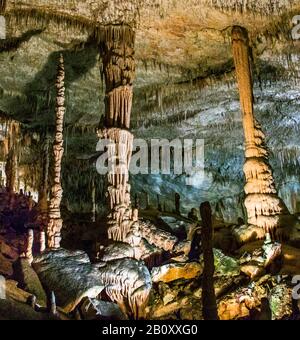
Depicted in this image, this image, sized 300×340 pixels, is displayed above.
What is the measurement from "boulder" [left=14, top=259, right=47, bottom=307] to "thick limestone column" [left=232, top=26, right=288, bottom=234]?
5.21 metres

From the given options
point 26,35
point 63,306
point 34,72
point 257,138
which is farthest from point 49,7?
point 63,306

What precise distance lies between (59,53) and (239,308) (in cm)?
784

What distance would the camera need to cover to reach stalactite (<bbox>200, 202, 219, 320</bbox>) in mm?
6891

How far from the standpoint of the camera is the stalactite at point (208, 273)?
22.6ft

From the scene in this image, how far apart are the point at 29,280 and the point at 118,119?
3876 millimetres

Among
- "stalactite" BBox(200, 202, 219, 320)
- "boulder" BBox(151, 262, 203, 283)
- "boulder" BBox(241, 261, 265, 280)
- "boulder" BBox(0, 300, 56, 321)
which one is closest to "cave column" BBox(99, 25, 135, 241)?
"boulder" BBox(151, 262, 203, 283)

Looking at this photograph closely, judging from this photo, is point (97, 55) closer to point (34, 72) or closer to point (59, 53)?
point (59, 53)

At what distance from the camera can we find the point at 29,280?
8.15 metres

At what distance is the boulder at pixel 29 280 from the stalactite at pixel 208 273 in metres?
2.59

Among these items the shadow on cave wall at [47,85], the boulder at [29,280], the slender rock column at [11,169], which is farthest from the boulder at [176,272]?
the slender rock column at [11,169]

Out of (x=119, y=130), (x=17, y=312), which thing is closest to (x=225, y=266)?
(x=119, y=130)

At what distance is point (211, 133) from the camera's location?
1862 centimetres
